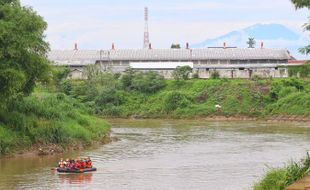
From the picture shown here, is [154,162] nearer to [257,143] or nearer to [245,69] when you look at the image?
[257,143]

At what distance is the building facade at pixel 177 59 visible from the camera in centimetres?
10731

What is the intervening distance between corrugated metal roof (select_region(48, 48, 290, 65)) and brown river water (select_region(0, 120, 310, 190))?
4367 cm

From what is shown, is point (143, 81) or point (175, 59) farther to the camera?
point (175, 59)

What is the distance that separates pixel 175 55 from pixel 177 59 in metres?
1.45

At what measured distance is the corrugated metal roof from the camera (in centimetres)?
11138

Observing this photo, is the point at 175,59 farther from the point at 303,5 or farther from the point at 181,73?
the point at 303,5

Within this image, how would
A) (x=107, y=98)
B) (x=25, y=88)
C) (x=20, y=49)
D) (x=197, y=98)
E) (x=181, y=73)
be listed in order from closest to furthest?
(x=20, y=49) → (x=25, y=88) → (x=197, y=98) → (x=107, y=98) → (x=181, y=73)

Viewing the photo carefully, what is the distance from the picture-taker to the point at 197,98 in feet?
292

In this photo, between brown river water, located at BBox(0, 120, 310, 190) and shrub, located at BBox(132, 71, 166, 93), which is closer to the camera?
brown river water, located at BBox(0, 120, 310, 190)

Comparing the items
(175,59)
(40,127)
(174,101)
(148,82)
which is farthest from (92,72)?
(40,127)

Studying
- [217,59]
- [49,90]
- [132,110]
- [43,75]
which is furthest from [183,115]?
[43,75]

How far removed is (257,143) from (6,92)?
20.0 metres

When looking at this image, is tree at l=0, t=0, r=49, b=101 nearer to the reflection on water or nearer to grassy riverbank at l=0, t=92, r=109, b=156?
grassy riverbank at l=0, t=92, r=109, b=156

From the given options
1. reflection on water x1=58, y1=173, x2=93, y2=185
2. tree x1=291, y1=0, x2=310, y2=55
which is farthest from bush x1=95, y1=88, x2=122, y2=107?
tree x1=291, y1=0, x2=310, y2=55
